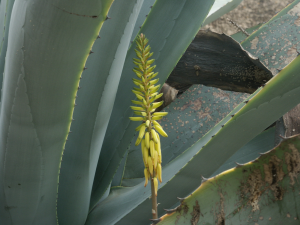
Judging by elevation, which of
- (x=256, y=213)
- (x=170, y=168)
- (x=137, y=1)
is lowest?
(x=256, y=213)

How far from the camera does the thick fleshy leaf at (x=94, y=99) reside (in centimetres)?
53

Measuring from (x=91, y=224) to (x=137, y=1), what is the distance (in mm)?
501

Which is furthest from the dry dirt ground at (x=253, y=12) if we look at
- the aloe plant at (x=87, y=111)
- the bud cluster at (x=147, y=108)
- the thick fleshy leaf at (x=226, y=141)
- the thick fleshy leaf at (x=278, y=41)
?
the bud cluster at (x=147, y=108)

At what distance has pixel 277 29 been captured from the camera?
1026 mm

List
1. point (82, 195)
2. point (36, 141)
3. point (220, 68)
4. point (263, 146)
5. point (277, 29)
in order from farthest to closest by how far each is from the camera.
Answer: point (220, 68) → point (277, 29) → point (263, 146) → point (82, 195) → point (36, 141)

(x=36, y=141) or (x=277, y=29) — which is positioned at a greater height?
(x=277, y=29)

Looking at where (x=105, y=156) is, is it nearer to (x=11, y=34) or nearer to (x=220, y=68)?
(x=11, y=34)

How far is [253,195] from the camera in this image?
46cm

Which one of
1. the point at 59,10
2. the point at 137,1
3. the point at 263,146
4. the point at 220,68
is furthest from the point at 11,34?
the point at 220,68

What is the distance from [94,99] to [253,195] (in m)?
0.30

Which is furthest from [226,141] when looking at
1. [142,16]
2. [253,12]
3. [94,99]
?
[253,12]

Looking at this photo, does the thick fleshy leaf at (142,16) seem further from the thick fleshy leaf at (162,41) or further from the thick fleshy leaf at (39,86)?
the thick fleshy leaf at (39,86)

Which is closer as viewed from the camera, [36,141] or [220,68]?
[36,141]

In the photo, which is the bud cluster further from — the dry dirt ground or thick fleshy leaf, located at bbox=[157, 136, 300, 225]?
the dry dirt ground
